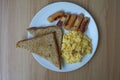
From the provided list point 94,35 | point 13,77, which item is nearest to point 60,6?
point 94,35

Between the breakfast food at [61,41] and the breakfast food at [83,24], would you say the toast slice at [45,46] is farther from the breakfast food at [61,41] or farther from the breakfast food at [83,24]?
the breakfast food at [83,24]

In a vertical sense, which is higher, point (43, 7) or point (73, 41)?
point (43, 7)

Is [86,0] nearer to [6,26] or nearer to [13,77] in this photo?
[6,26]

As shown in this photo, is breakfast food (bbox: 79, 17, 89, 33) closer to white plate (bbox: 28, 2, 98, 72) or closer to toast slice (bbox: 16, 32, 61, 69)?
white plate (bbox: 28, 2, 98, 72)

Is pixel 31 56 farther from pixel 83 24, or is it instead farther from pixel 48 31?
pixel 83 24

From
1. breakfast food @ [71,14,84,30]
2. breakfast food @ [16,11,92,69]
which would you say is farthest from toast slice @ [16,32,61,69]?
breakfast food @ [71,14,84,30]

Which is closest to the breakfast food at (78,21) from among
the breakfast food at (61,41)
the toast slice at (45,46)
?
the breakfast food at (61,41)

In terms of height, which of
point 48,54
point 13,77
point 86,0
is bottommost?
point 13,77

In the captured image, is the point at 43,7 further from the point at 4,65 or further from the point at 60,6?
the point at 4,65
